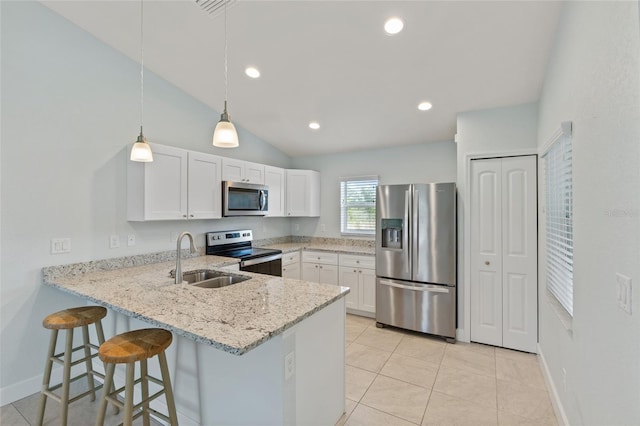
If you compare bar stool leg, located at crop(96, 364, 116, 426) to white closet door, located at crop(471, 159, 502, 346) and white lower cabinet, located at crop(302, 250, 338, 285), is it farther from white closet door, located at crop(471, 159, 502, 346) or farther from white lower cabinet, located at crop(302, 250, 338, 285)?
white closet door, located at crop(471, 159, 502, 346)

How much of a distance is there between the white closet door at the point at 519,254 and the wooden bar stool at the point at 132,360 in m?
3.17

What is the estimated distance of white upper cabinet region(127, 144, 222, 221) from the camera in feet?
9.44

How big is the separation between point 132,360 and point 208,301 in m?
0.45

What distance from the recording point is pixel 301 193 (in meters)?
4.82

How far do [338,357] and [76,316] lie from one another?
1820 mm

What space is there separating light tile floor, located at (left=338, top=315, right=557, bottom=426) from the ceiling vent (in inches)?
124

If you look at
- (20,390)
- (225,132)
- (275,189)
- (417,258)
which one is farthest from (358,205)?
(20,390)

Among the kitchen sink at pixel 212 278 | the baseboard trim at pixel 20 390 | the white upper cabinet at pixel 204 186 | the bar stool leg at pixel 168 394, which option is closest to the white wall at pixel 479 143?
the kitchen sink at pixel 212 278

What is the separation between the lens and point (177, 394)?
1933 mm

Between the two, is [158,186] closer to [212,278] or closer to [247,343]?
[212,278]

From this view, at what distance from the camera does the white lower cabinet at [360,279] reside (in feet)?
13.0

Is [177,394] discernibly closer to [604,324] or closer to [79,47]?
[604,324]

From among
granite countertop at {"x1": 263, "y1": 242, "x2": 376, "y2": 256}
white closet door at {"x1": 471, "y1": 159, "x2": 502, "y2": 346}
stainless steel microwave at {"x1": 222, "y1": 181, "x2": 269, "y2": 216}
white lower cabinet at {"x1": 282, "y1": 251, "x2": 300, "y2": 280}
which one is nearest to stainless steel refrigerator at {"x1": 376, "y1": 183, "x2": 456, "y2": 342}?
white closet door at {"x1": 471, "y1": 159, "x2": 502, "y2": 346}

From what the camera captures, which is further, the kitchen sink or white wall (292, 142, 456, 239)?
white wall (292, 142, 456, 239)
